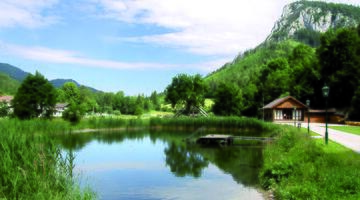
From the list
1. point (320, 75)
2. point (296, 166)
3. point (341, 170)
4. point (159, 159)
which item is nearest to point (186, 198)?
point (296, 166)

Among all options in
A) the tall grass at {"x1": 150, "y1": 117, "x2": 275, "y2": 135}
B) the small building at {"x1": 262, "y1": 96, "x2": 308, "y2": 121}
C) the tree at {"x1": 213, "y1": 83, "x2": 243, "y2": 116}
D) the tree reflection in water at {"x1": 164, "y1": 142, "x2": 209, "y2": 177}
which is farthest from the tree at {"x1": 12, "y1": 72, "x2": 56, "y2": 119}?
the tree at {"x1": 213, "y1": 83, "x2": 243, "y2": 116}

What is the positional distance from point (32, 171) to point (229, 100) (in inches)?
3402

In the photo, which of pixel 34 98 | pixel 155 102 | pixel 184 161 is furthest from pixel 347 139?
pixel 155 102

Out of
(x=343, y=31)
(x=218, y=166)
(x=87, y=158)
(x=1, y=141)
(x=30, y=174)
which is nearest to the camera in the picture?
(x=30, y=174)

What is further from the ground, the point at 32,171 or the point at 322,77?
the point at 322,77

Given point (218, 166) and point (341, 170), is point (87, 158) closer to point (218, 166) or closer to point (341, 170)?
point (218, 166)

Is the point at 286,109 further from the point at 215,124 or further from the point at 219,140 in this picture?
the point at 219,140

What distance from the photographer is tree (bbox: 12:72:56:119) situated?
68.4 meters

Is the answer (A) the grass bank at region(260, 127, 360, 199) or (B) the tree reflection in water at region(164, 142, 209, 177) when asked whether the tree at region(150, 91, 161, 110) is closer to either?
(B) the tree reflection in water at region(164, 142, 209, 177)

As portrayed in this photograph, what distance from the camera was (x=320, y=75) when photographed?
7931 centimetres

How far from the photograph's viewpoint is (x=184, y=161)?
113ft

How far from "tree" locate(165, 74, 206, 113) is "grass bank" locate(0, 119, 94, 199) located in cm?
9656

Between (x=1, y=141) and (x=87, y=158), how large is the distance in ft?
70.9

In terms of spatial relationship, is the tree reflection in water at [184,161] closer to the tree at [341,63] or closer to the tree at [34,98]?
the tree at [34,98]
